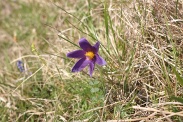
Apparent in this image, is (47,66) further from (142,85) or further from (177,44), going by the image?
(177,44)

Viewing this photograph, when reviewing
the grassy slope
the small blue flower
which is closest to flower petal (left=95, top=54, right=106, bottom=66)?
the grassy slope

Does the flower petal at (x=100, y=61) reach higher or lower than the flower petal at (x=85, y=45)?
lower

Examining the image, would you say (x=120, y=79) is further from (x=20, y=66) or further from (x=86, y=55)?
(x=20, y=66)

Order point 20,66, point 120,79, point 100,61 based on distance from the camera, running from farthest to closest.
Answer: point 20,66
point 120,79
point 100,61

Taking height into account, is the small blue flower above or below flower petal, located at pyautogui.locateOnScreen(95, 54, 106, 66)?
above

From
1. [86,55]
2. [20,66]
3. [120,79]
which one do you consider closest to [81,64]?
[86,55]

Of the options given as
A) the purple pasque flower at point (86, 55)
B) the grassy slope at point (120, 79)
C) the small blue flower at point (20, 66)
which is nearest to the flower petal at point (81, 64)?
the purple pasque flower at point (86, 55)

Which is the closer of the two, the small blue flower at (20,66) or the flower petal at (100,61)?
the flower petal at (100,61)

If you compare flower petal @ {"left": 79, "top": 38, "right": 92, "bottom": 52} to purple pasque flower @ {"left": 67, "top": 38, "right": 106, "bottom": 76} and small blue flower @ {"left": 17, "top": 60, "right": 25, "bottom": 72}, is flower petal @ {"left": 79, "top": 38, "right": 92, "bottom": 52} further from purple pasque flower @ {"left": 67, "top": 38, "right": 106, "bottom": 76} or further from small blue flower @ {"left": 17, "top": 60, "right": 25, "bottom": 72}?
small blue flower @ {"left": 17, "top": 60, "right": 25, "bottom": 72}

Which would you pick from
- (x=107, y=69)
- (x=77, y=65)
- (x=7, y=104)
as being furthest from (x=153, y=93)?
(x=7, y=104)

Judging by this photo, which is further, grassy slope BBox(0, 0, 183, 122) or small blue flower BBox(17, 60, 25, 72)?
small blue flower BBox(17, 60, 25, 72)

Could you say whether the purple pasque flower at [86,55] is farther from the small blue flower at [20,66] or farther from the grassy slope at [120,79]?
the small blue flower at [20,66]

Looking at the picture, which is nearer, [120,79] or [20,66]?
[120,79]
